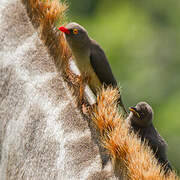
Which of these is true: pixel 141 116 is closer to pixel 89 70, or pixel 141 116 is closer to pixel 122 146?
pixel 89 70

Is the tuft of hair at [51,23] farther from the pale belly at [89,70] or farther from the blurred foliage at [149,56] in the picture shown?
the blurred foliage at [149,56]

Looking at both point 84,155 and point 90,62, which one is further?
point 90,62

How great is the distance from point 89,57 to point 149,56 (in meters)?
10.3

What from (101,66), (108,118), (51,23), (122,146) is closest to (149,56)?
(101,66)

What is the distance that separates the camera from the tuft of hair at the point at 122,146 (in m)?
3.06

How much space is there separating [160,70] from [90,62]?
10031 millimetres

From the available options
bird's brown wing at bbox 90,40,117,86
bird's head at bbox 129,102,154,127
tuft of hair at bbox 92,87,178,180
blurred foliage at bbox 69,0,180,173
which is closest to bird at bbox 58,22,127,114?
bird's brown wing at bbox 90,40,117,86

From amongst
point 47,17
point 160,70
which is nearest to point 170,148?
point 160,70

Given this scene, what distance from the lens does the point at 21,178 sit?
11.1 feet

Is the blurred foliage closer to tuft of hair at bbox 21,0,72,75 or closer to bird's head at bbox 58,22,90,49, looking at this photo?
bird's head at bbox 58,22,90,49

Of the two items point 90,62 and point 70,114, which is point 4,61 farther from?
point 90,62

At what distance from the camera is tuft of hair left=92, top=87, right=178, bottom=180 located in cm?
306

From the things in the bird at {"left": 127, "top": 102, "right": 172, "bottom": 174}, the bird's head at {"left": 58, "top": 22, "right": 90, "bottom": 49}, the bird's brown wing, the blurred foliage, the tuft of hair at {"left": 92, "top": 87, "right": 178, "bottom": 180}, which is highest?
the bird's head at {"left": 58, "top": 22, "right": 90, "bottom": 49}

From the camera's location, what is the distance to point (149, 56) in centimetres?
1541
